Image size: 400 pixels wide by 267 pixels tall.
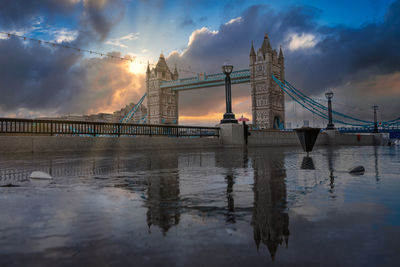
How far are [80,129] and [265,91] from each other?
196ft

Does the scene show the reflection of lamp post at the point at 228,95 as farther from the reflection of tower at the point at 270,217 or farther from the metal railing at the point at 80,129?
the reflection of tower at the point at 270,217

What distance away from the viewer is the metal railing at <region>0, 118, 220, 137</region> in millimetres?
10289

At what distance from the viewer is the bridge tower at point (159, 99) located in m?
85.5

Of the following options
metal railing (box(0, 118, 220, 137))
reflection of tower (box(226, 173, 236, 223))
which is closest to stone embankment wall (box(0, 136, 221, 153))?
metal railing (box(0, 118, 220, 137))

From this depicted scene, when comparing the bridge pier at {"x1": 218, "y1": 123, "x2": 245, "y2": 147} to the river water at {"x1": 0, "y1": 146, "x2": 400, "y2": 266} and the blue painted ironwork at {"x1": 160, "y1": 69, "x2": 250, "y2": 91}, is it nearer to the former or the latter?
the river water at {"x1": 0, "y1": 146, "x2": 400, "y2": 266}

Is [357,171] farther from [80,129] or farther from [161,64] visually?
[161,64]

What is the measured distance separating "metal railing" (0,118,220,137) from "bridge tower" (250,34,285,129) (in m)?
51.5

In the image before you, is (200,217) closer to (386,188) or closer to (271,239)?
(271,239)

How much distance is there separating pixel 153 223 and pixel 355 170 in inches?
135

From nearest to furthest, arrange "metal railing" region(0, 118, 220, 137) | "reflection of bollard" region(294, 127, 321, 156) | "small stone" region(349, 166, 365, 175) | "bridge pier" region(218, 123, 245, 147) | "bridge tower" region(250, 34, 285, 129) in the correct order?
"small stone" region(349, 166, 365, 175) → "reflection of bollard" region(294, 127, 321, 156) → "metal railing" region(0, 118, 220, 137) → "bridge pier" region(218, 123, 245, 147) → "bridge tower" region(250, 34, 285, 129)

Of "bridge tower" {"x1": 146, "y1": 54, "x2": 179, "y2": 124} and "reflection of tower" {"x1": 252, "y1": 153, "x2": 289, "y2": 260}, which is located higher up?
"bridge tower" {"x1": 146, "y1": 54, "x2": 179, "y2": 124}

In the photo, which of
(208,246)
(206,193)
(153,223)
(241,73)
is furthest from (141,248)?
(241,73)

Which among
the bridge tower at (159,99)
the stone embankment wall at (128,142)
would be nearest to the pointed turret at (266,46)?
the bridge tower at (159,99)

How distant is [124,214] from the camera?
6.14 ft
